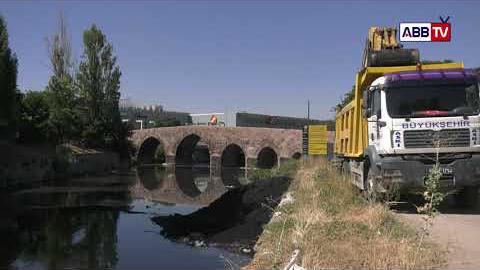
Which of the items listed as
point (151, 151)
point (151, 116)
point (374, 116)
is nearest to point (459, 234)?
point (374, 116)

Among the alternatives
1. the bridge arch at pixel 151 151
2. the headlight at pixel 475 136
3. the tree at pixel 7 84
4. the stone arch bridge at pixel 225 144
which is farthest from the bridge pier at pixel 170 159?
the headlight at pixel 475 136

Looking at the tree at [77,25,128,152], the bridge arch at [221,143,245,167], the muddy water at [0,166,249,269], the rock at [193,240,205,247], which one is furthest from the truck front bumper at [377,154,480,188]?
the bridge arch at [221,143,245,167]

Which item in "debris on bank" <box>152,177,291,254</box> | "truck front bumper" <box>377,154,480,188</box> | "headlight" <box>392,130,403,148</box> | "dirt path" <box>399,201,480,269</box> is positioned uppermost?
"headlight" <box>392,130,403,148</box>

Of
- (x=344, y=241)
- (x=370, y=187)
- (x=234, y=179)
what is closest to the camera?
(x=344, y=241)

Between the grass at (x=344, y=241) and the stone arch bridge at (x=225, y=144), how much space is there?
44963 millimetres

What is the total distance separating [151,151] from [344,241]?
68.1 metres

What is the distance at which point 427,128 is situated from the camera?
407 inches

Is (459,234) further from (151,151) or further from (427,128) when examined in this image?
(151,151)

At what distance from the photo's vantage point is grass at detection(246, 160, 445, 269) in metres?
6.37

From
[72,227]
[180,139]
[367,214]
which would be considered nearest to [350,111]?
[367,214]

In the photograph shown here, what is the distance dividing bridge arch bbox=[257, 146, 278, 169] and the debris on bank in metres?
39.2

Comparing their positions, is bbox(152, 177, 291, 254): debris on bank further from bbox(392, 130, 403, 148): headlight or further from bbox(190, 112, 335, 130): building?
bbox(190, 112, 335, 130): building

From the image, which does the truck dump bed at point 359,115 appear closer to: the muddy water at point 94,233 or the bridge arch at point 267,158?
the muddy water at point 94,233

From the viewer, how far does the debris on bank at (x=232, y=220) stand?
1305 cm
